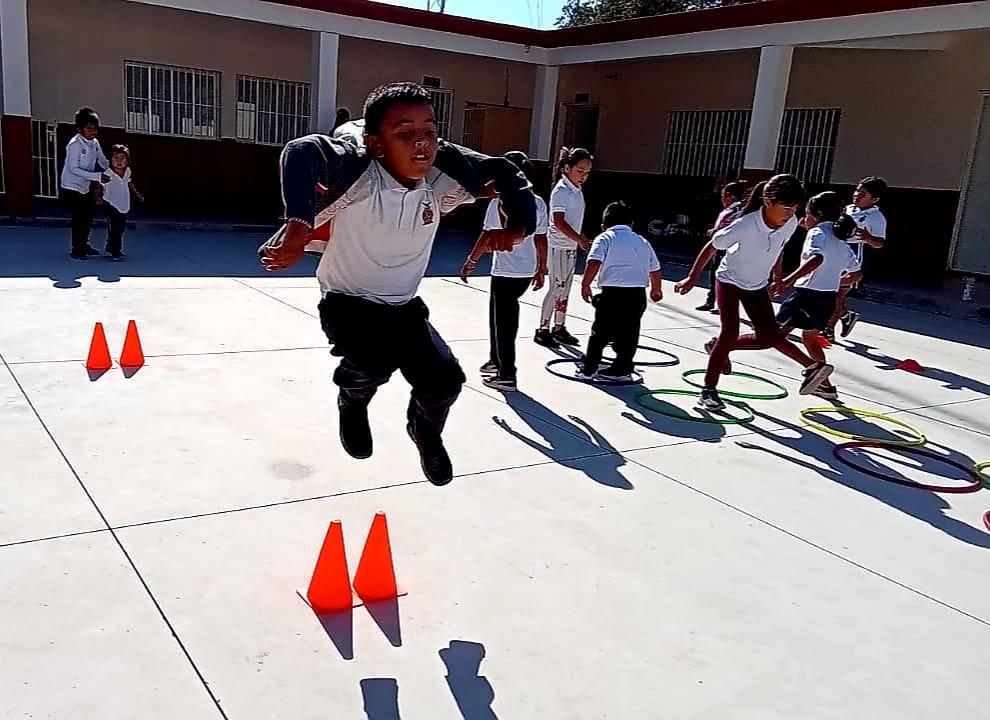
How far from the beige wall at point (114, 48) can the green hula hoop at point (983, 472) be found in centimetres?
1586

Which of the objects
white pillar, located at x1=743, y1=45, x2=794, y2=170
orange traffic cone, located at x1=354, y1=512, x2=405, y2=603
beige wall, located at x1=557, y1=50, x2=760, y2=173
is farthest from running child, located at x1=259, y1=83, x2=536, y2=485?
beige wall, located at x1=557, y1=50, x2=760, y2=173

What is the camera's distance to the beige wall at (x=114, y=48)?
1589cm

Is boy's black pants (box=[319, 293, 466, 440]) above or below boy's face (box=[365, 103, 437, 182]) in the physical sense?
below

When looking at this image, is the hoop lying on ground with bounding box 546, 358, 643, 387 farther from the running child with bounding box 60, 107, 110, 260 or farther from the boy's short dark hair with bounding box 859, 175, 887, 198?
the running child with bounding box 60, 107, 110, 260

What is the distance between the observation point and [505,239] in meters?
3.62

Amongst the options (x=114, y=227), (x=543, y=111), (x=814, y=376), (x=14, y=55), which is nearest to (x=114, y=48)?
(x=14, y=55)

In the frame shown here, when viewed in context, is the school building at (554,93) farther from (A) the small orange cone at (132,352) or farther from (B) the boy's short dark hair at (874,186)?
(A) the small orange cone at (132,352)

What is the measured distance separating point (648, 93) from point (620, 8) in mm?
19856

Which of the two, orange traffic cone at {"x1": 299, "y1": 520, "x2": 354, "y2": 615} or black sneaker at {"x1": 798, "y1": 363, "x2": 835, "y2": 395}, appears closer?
orange traffic cone at {"x1": 299, "y1": 520, "x2": 354, "y2": 615}

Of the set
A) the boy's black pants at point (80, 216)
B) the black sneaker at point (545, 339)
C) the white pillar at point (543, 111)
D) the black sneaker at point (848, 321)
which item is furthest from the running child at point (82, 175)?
the white pillar at point (543, 111)

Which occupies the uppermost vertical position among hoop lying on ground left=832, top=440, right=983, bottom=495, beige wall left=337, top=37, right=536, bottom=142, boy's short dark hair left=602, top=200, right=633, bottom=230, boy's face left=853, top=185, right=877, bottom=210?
beige wall left=337, top=37, right=536, bottom=142

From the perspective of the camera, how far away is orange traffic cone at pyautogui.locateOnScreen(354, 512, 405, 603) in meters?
3.31

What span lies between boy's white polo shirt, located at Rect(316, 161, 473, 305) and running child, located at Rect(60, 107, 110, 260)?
883cm

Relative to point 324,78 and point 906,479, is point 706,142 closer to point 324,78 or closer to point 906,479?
point 324,78
